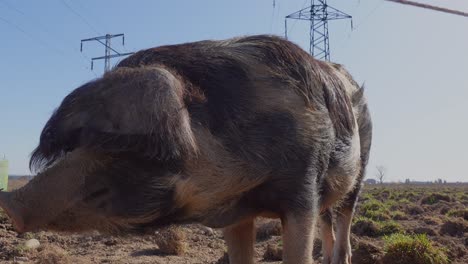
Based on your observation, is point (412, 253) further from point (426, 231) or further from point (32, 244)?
point (32, 244)

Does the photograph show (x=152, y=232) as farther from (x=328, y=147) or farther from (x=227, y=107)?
(x=328, y=147)

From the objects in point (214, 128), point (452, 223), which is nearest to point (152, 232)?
point (214, 128)

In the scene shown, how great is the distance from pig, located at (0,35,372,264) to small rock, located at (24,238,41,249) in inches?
183

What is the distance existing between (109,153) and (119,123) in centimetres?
15

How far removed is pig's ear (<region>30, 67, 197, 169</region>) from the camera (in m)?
2.54

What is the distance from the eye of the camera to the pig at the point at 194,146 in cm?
254

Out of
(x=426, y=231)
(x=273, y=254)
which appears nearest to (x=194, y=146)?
(x=273, y=254)

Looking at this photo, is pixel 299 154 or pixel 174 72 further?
pixel 299 154

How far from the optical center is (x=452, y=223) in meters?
10.8

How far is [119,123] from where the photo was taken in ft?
8.36

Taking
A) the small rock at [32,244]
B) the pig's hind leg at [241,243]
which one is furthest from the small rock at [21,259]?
the pig's hind leg at [241,243]

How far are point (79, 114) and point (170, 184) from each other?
56 cm

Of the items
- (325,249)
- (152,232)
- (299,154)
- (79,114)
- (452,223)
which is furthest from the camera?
(452,223)

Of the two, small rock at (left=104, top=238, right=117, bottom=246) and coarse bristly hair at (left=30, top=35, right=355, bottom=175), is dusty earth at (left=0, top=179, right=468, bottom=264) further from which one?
coarse bristly hair at (left=30, top=35, right=355, bottom=175)
